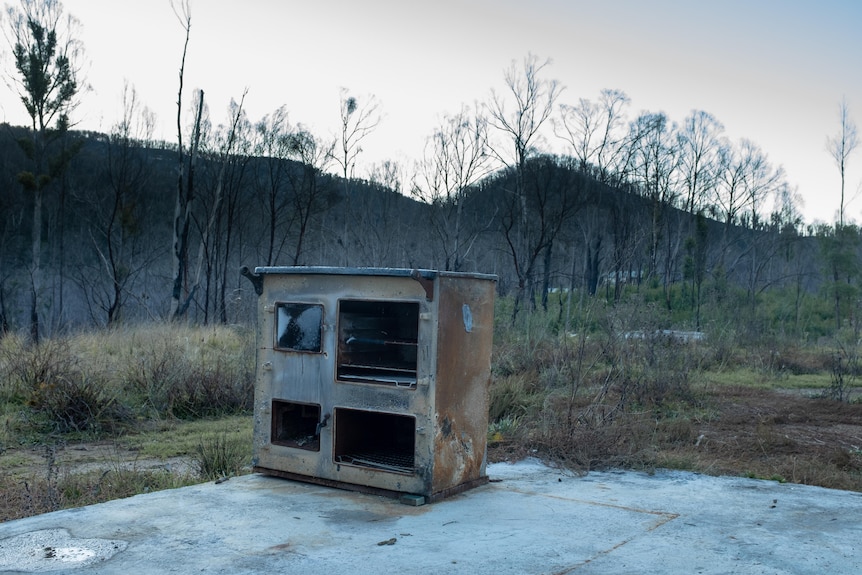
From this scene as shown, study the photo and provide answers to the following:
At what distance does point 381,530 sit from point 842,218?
104ft

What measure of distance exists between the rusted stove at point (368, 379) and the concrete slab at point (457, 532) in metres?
0.17

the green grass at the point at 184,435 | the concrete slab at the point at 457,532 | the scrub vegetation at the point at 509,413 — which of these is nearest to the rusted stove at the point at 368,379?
the concrete slab at the point at 457,532

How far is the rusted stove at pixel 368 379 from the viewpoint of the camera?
4793 millimetres

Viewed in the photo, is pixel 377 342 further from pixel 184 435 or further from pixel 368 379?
pixel 184 435

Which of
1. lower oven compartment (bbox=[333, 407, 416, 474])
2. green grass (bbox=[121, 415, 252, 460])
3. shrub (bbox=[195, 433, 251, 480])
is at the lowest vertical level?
green grass (bbox=[121, 415, 252, 460])

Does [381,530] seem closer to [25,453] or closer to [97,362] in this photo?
[25,453]

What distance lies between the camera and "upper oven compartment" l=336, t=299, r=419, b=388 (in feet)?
16.7

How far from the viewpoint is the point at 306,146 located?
95.2 ft

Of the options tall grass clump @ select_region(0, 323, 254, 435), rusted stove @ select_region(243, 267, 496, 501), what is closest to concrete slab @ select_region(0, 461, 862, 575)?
rusted stove @ select_region(243, 267, 496, 501)

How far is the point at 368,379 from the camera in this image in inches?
196

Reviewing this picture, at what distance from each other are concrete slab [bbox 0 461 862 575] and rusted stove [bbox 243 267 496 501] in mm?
172

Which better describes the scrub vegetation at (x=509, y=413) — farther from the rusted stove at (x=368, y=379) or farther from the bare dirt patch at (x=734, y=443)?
the rusted stove at (x=368, y=379)

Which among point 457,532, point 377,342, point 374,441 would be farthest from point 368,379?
point 457,532

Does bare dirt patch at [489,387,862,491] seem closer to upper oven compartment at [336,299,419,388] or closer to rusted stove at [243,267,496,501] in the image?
rusted stove at [243,267,496,501]
